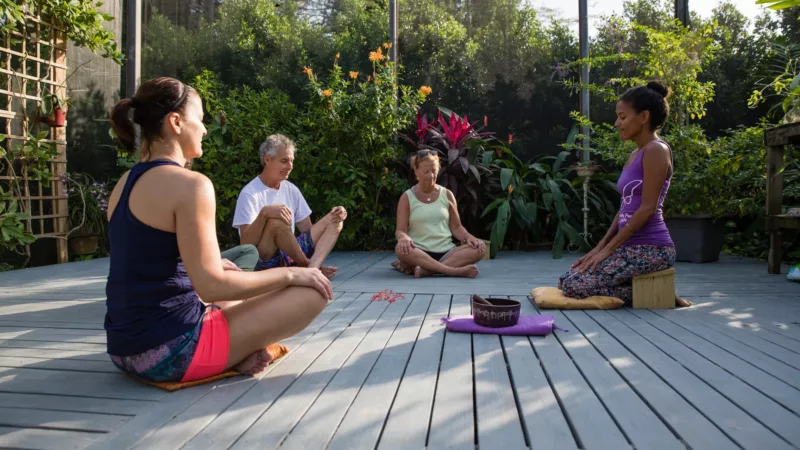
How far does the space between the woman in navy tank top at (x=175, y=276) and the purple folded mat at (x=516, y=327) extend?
0.82m

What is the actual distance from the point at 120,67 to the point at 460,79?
3579 mm

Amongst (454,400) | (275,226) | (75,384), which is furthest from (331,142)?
(454,400)

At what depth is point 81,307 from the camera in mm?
2984

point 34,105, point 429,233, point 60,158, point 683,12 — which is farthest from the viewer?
point 683,12

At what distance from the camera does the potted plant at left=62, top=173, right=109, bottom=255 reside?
17.7 ft

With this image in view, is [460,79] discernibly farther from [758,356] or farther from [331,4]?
[758,356]

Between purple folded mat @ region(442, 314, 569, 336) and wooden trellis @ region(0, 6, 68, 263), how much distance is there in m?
3.99

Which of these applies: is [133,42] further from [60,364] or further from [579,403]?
[579,403]

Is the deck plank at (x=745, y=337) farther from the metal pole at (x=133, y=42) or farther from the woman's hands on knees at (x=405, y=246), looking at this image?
the metal pole at (x=133, y=42)

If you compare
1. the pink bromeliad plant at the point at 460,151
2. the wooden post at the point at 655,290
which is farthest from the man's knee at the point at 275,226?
the pink bromeliad plant at the point at 460,151

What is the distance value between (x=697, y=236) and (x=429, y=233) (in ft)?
7.52

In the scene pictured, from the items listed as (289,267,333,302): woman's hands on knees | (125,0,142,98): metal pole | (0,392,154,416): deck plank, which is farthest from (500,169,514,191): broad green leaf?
(0,392,154,416): deck plank

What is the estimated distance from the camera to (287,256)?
3.59m

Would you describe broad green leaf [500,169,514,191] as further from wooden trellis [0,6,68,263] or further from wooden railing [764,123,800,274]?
wooden trellis [0,6,68,263]
